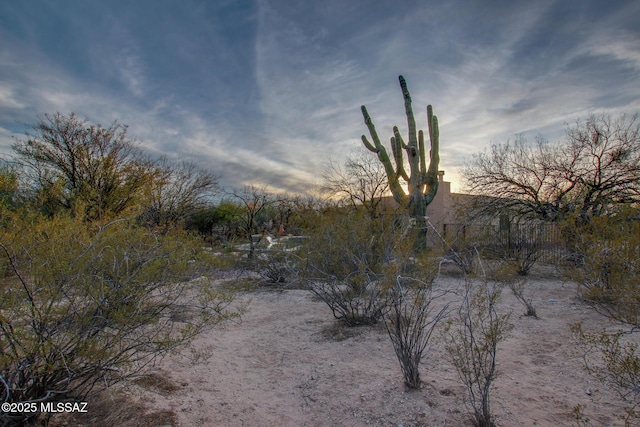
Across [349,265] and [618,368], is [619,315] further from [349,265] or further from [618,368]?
[349,265]

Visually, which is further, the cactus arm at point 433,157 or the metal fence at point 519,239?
the cactus arm at point 433,157

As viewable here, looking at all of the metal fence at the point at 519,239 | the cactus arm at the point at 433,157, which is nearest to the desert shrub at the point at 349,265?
the metal fence at the point at 519,239

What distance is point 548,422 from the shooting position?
271 centimetres

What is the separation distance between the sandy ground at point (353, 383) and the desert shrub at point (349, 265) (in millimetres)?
369

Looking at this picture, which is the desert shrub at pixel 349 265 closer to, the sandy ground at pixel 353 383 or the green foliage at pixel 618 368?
the sandy ground at pixel 353 383

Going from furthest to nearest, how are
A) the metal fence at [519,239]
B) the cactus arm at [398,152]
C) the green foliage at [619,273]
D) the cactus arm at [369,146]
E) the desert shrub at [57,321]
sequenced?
the cactus arm at [369,146]
the cactus arm at [398,152]
the metal fence at [519,239]
the green foliage at [619,273]
the desert shrub at [57,321]

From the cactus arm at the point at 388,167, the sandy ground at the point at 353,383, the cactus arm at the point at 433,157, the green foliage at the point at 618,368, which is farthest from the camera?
the cactus arm at the point at 388,167

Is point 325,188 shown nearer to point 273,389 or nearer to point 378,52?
point 378,52

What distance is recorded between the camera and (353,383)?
3.48 metres

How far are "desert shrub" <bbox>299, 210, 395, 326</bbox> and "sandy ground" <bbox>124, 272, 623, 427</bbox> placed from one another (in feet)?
1.21

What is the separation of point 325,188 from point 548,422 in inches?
689

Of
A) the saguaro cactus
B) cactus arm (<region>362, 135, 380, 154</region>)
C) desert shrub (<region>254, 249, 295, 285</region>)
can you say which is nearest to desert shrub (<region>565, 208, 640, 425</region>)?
desert shrub (<region>254, 249, 295, 285</region>)

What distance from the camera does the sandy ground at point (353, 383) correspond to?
113 inches

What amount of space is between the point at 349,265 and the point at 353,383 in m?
2.64
